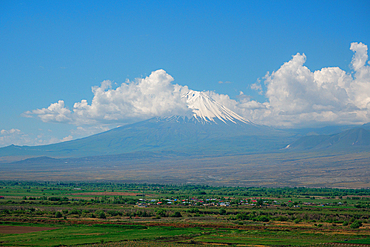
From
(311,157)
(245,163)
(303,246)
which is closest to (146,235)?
→ (303,246)

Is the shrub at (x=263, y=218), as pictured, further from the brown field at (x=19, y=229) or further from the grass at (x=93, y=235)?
the brown field at (x=19, y=229)

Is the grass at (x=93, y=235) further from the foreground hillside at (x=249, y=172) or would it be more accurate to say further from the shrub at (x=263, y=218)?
the foreground hillside at (x=249, y=172)

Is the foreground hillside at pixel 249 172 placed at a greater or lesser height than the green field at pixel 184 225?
greater

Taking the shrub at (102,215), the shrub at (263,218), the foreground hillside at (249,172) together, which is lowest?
the shrub at (263,218)

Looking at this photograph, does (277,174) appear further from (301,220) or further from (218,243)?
(218,243)

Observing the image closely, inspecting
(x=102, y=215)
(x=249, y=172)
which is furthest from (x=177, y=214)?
(x=249, y=172)

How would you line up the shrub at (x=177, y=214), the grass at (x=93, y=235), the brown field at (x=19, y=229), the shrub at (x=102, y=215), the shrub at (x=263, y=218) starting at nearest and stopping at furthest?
1. the grass at (x=93, y=235)
2. the brown field at (x=19, y=229)
3. the shrub at (x=263, y=218)
4. the shrub at (x=102, y=215)
5. the shrub at (x=177, y=214)

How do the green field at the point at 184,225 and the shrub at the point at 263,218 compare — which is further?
the shrub at the point at 263,218

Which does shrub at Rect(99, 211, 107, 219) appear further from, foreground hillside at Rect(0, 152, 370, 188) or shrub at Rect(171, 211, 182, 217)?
foreground hillside at Rect(0, 152, 370, 188)

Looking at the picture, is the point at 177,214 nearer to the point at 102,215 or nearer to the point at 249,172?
the point at 102,215

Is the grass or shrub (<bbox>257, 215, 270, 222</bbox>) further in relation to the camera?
shrub (<bbox>257, 215, 270, 222</bbox>)

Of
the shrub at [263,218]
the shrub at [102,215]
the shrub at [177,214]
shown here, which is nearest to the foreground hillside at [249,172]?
the shrub at [177,214]

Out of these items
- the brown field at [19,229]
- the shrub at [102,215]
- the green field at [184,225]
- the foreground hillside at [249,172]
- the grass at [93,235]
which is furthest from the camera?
the foreground hillside at [249,172]

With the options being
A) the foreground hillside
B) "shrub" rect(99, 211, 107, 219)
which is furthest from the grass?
the foreground hillside
